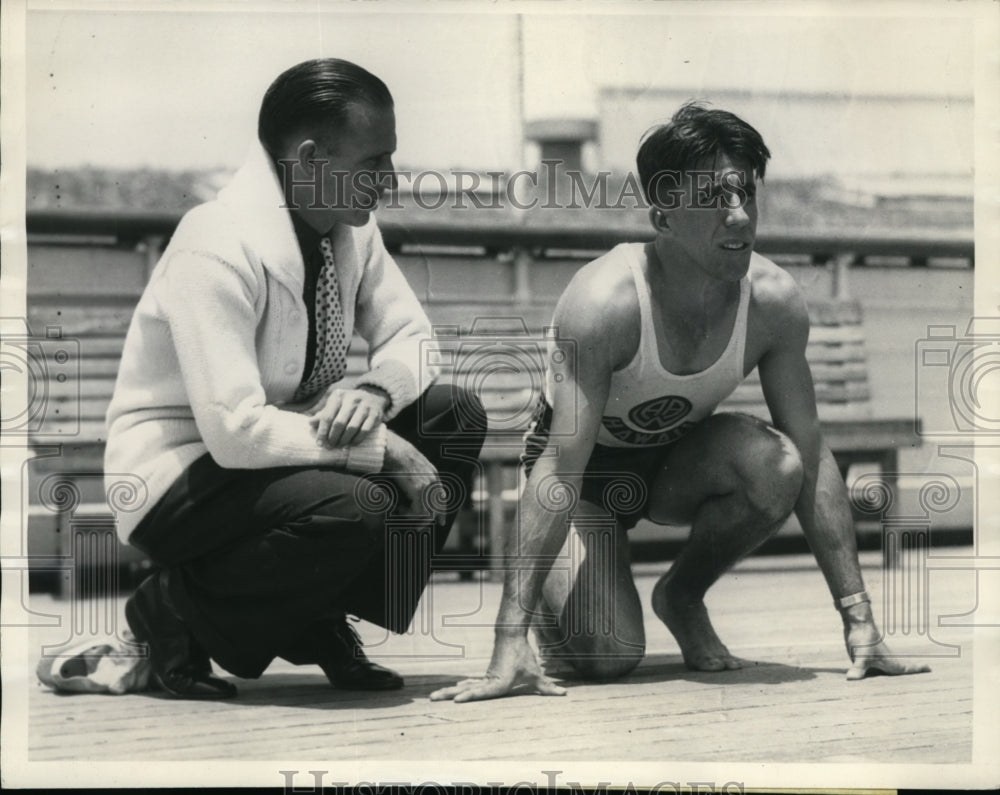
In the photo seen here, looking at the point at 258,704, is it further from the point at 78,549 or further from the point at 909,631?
the point at 909,631

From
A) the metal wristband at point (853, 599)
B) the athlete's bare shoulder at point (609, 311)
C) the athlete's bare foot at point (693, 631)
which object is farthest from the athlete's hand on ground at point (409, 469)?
the metal wristband at point (853, 599)

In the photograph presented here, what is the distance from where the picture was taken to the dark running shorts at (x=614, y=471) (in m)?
3.23

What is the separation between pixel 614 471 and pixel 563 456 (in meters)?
0.15

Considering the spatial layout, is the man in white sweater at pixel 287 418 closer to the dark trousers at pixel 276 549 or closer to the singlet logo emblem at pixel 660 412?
the dark trousers at pixel 276 549

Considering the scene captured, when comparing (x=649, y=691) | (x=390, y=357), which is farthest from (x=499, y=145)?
(x=649, y=691)

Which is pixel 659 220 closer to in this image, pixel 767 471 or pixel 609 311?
pixel 609 311

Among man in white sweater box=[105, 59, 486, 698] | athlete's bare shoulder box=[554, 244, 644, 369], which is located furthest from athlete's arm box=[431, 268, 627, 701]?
man in white sweater box=[105, 59, 486, 698]

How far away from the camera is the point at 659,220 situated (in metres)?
3.19

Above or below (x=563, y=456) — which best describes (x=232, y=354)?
above

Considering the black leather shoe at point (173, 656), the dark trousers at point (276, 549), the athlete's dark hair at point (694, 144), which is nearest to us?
the dark trousers at point (276, 549)

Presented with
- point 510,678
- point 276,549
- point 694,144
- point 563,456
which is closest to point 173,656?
point 276,549

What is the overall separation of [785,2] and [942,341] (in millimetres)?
794

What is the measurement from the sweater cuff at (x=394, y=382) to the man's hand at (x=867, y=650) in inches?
39.8

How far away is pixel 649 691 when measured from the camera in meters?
3.11
